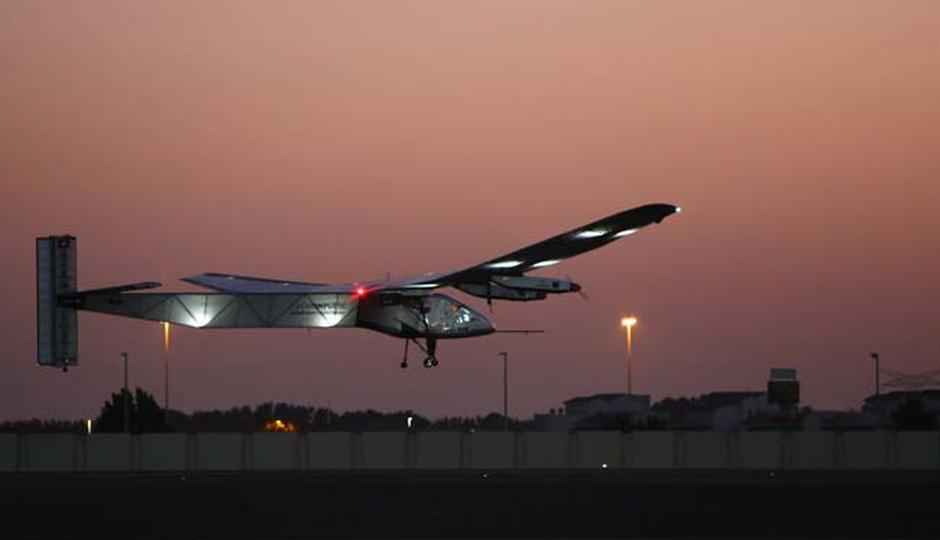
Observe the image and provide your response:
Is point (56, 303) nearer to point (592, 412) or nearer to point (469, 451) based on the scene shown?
point (469, 451)

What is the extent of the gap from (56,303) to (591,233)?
76.3ft

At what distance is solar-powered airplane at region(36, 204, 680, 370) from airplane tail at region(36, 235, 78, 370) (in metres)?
0.04

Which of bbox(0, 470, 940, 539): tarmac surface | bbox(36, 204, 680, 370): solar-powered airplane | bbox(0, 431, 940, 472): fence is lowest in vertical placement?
bbox(0, 470, 940, 539): tarmac surface

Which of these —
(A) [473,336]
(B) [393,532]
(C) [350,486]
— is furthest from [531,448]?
(B) [393,532]

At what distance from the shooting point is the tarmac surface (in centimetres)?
4675

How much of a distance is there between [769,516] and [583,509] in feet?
17.9

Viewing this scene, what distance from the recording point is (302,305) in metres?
76.0

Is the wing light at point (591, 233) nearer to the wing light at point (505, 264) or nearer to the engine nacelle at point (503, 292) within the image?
the wing light at point (505, 264)

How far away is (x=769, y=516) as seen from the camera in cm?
5069

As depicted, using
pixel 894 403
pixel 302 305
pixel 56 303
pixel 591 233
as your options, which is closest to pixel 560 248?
pixel 591 233

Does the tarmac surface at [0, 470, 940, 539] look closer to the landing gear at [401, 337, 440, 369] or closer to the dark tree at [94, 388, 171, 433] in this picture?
the landing gear at [401, 337, 440, 369]

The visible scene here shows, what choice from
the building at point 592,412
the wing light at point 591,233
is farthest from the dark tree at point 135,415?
the wing light at point 591,233

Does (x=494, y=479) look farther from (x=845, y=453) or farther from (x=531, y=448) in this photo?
(x=845, y=453)

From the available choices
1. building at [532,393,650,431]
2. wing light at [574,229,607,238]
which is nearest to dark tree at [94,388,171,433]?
building at [532,393,650,431]
